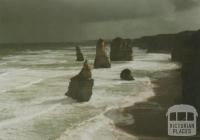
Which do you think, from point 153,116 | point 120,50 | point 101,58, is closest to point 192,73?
point 153,116

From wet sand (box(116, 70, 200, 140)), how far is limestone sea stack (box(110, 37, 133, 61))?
3195 cm

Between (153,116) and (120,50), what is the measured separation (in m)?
45.9

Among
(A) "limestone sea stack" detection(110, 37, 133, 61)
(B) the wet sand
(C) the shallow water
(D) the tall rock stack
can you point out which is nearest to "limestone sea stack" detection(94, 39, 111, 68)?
(A) "limestone sea stack" detection(110, 37, 133, 61)

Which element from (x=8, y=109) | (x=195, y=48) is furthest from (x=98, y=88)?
(x=195, y=48)

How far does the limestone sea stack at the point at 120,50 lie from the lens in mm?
66625

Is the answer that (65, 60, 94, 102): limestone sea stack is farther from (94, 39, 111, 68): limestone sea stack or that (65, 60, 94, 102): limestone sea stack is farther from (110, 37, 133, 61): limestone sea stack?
(110, 37, 133, 61): limestone sea stack

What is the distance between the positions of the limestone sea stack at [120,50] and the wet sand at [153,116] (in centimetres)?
3195

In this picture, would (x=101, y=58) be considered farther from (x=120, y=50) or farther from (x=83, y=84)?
(x=83, y=84)

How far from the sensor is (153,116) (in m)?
23.9

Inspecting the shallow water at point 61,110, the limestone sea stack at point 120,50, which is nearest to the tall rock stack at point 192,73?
the shallow water at point 61,110

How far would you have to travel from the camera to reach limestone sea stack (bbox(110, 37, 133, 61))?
66.6 metres

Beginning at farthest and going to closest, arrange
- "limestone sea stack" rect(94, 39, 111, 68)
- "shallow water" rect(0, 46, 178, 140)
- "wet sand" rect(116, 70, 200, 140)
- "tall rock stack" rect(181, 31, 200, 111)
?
"limestone sea stack" rect(94, 39, 111, 68), "shallow water" rect(0, 46, 178, 140), "wet sand" rect(116, 70, 200, 140), "tall rock stack" rect(181, 31, 200, 111)

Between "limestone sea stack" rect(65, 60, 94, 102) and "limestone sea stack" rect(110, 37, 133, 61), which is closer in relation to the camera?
"limestone sea stack" rect(65, 60, 94, 102)

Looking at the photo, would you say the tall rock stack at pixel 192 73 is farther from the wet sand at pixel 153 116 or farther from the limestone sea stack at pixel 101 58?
the limestone sea stack at pixel 101 58
